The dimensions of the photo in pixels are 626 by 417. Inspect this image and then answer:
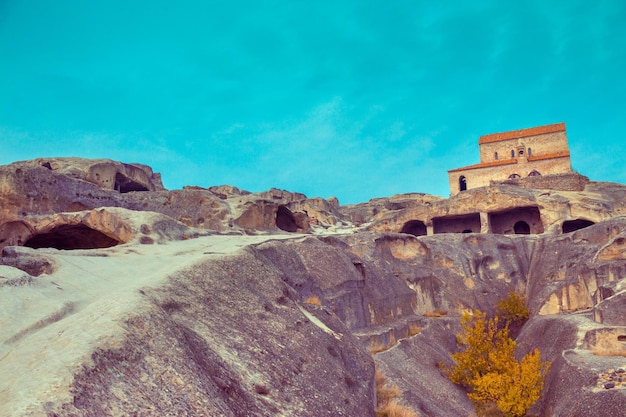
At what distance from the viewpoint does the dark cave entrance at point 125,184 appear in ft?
110

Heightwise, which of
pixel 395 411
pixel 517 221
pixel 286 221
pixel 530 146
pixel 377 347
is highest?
pixel 530 146

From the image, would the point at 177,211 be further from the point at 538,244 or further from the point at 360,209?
the point at 360,209

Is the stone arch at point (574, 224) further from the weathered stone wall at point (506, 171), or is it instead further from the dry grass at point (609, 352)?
the dry grass at point (609, 352)

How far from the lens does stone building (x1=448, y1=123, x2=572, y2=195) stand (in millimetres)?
46125

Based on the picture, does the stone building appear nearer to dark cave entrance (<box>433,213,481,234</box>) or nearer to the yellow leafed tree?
dark cave entrance (<box>433,213,481,234</box>)

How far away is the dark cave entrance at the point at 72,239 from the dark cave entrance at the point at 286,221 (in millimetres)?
11265

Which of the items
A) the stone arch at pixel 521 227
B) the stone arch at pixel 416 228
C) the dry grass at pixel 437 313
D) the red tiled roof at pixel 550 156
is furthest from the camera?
the red tiled roof at pixel 550 156

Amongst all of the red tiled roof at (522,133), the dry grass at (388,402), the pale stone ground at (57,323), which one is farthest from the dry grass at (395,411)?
the red tiled roof at (522,133)

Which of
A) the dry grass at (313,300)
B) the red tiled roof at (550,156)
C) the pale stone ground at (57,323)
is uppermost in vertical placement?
the red tiled roof at (550,156)

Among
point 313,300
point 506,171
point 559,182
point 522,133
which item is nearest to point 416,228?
point 559,182

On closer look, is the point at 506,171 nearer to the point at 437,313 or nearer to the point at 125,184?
the point at 437,313

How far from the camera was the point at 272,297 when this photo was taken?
941cm

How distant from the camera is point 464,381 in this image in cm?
1491

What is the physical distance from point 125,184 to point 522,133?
38.8 meters
